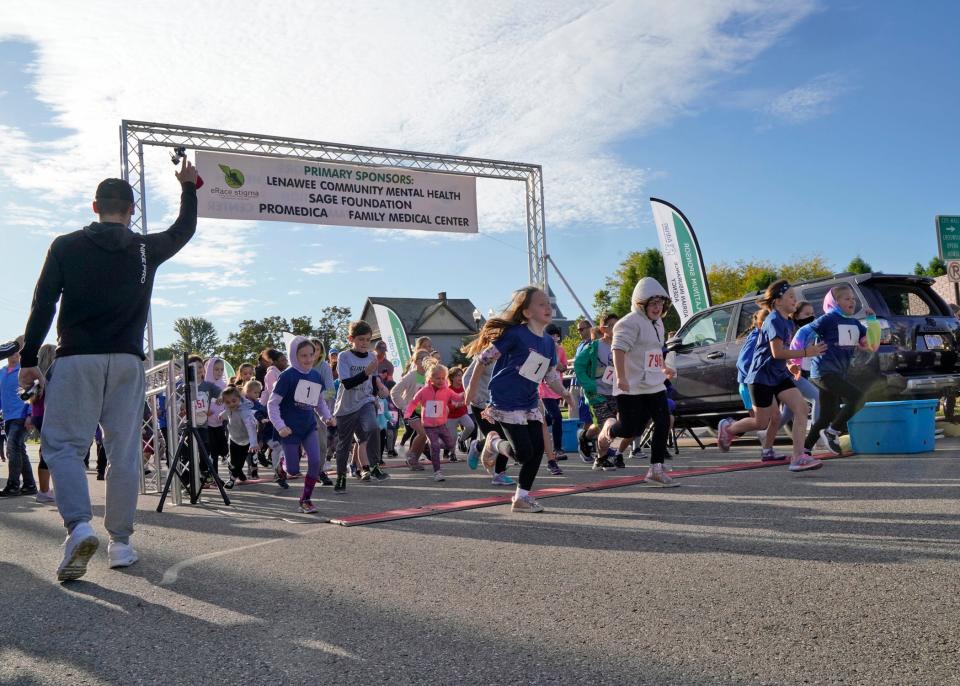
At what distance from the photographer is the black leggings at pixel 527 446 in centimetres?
654

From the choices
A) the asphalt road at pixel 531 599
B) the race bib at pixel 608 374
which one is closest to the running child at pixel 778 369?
the asphalt road at pixel 531 599

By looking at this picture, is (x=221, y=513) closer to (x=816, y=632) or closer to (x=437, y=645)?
(x=437, y=645)

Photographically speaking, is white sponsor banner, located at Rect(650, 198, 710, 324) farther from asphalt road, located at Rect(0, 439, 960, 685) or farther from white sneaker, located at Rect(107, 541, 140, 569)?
white sneaker, located at Rect(107, 541, 140, 569)

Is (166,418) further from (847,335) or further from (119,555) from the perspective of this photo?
(847,335)

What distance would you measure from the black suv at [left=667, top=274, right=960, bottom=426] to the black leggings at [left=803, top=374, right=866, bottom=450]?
59cm

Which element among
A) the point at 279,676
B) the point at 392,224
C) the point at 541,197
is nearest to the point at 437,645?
the point at 279,676

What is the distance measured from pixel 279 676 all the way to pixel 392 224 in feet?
57.9

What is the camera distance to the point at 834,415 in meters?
9.31

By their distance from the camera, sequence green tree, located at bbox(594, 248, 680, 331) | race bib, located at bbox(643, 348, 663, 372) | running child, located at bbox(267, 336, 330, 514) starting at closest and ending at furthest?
race bib, located at bbox(643, 348, 663, 372) → running child, located at bbox(267, 336, 330, 514) → green tree, located at bbox(594, 248, 680, 331)

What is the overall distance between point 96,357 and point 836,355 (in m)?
7.32

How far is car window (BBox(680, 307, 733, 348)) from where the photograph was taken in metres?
12.0

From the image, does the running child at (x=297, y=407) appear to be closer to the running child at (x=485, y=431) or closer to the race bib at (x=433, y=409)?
the running child at (x=485, y=431)

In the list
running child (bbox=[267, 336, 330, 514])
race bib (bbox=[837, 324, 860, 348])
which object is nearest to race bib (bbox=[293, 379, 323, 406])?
running child (bbox=[267, 336, 330, 514])

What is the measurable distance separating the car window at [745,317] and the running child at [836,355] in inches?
91.2
